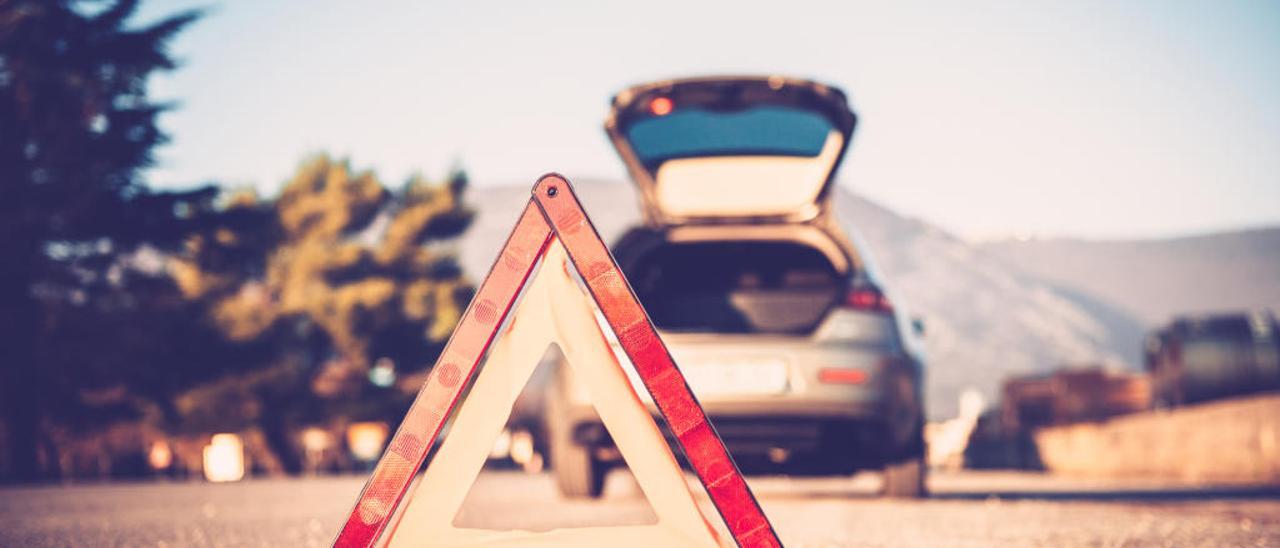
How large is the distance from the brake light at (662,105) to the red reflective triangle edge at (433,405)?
11.9ft

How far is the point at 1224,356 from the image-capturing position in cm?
2300

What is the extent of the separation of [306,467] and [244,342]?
364 inches

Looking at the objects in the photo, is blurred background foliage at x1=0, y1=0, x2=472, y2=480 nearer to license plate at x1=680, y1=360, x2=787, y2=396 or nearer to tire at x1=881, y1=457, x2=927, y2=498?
tire at x1=881, y1=457, x2=927, y2=498

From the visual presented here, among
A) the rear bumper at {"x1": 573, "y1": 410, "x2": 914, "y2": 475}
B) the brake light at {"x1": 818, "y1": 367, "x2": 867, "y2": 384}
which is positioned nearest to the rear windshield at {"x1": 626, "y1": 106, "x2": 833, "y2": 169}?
the brake light at {"x1": 818, "y1": 367, "x2": 867, "y2": 384}

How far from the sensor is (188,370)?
2528 centimetres

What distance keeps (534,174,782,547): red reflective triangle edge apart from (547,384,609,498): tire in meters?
4.21

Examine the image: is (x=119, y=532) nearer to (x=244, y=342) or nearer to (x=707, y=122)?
(x=707, y=122)

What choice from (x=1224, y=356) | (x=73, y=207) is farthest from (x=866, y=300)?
(x=73, y=207)

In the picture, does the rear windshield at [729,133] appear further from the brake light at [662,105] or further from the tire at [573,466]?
the tire at [573,466]

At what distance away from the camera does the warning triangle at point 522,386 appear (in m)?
2.59

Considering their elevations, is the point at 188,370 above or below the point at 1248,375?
above

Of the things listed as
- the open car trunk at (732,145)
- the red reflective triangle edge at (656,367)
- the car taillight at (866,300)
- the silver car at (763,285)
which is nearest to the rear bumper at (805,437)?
the silver car at (763,285)

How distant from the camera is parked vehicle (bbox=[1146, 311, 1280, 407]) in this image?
2248 cm

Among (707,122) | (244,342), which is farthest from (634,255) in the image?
(244,342)
